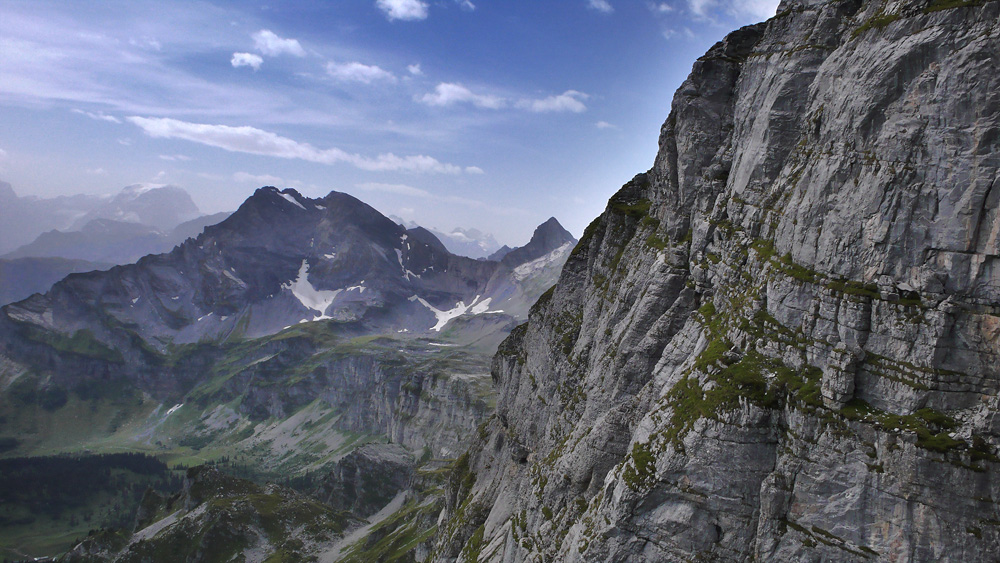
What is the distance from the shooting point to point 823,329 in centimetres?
2716

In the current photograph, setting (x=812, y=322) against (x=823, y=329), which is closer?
(x=823, y=329)

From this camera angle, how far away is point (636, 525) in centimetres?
3098

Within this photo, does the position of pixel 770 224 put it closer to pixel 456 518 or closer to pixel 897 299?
pixel 897 299

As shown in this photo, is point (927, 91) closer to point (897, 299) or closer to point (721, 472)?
point (897, 299)

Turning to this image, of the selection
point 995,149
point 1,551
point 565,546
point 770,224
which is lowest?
point 1,551

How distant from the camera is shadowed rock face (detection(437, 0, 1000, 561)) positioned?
2292 centimetres

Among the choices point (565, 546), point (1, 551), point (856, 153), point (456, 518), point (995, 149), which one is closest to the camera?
point (995, 149)

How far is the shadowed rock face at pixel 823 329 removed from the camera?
Answer: 22922 mm

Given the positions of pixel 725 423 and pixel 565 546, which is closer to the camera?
pixel 725 423

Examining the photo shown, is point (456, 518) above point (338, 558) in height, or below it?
above

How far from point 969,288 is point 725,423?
12.3 m

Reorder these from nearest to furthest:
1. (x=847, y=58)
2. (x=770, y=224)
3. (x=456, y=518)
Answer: (x=847, y=58) → (x=770, y=224) → (x=456, y=518)

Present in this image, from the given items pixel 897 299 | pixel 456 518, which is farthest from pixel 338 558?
pixel 897 299

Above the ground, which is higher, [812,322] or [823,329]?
[812,322]
